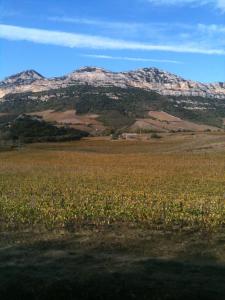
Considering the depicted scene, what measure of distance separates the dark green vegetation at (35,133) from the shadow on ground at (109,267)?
120 m

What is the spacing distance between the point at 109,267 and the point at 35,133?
138 meters

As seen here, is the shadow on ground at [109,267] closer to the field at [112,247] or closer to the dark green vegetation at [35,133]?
the field at [112,247]

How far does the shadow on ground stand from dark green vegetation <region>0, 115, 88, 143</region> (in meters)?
120

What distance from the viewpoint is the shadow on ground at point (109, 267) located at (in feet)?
→ 29.4

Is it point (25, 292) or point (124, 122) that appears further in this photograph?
point (124, 122)

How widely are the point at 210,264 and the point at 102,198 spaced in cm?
1307

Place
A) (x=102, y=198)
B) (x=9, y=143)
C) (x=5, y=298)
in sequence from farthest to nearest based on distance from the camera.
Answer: (x=9, y=143)
(x=102, y=198)
(x=5, y=298)

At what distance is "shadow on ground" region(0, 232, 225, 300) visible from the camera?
29.4 feet

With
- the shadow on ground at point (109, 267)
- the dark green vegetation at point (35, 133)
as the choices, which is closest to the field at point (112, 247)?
the shadow on ground at point (109, 267)

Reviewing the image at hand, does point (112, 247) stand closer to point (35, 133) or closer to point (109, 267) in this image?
point (109, 267)

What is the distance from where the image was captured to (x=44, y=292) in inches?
353

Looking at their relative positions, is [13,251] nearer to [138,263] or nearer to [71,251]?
[71,251]

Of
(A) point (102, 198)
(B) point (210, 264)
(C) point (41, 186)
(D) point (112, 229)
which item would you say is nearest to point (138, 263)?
(B) point (210, 264)

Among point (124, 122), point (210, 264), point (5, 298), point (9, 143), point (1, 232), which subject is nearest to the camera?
point (5, 298)
